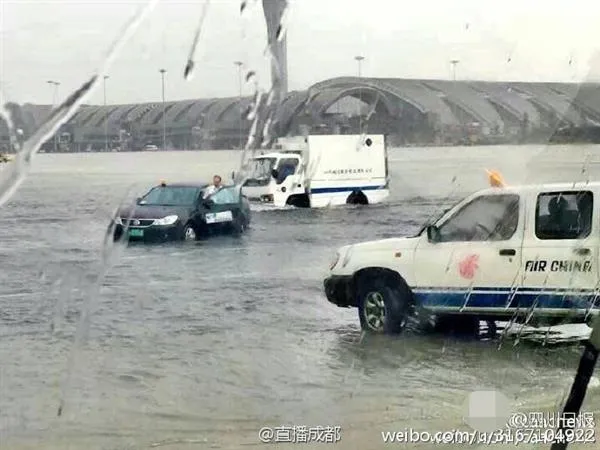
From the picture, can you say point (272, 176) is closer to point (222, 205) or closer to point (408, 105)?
point (222, 205)

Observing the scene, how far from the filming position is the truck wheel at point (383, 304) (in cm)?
379

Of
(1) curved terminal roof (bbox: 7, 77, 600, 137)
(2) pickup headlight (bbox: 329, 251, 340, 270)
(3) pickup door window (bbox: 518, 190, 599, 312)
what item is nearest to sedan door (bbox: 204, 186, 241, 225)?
(1) curved terminal roof (bbox: 7, 77, 600, 137)

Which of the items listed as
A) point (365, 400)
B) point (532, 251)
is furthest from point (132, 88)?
point (532, 251)

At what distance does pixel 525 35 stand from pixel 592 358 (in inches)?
47.5

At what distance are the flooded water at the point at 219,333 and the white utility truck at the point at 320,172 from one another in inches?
2.3

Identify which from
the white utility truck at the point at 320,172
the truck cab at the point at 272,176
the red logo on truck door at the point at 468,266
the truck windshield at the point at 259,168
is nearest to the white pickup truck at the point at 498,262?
the red logo on truck door at the point at 468,266

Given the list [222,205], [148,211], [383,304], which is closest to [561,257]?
[383,304]

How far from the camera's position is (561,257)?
3.85 meters

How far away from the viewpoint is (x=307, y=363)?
365cm

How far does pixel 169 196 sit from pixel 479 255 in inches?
48.1

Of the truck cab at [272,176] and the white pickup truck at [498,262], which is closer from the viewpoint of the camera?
the truck cab at [272,176]

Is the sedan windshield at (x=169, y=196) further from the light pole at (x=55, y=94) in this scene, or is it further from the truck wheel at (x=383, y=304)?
the truck wheel at (x=383, y=304)

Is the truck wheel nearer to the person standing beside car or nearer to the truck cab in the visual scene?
the truck cab

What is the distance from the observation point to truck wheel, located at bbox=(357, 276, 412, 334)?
12.4 feet
